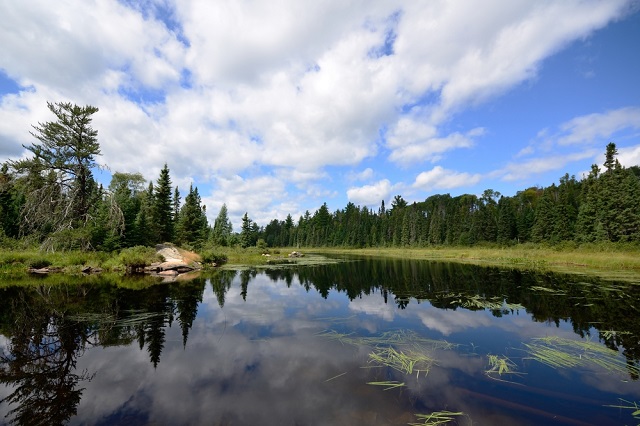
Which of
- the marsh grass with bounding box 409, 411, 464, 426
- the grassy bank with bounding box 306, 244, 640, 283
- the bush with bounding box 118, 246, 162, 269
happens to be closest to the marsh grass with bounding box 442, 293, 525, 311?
the marsh grass with bounding box 409, 411, 464, 426

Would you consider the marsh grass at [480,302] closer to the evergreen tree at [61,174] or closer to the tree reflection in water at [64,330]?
the tree reflection in water at [64,330]

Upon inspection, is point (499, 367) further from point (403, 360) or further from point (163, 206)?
point (163, 206)

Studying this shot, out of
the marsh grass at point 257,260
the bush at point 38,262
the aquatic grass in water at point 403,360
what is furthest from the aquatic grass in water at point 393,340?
the bush at point 38,262

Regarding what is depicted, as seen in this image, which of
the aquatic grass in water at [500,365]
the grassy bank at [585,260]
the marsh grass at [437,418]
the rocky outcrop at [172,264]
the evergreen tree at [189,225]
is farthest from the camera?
the evergreen tree at [189,225]

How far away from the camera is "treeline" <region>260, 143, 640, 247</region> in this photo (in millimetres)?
46500

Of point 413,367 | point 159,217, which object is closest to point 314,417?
point 413,367

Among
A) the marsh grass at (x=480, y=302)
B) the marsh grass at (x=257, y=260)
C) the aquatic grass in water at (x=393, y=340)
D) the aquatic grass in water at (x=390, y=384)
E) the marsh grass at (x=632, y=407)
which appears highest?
the marsh grass at (x=257, y=260)

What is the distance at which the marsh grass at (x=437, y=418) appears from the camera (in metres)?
5.15

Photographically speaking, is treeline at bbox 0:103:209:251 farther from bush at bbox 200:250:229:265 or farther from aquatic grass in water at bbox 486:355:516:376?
aquatic grass in water at bbox 486:355:516:376

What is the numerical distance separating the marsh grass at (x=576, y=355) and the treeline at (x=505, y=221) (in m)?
49.1

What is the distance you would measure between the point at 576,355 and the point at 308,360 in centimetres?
816

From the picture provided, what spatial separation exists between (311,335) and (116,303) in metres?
10.6

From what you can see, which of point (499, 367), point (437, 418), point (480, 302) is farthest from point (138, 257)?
point (499, 367)

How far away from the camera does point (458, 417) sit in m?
5.44
